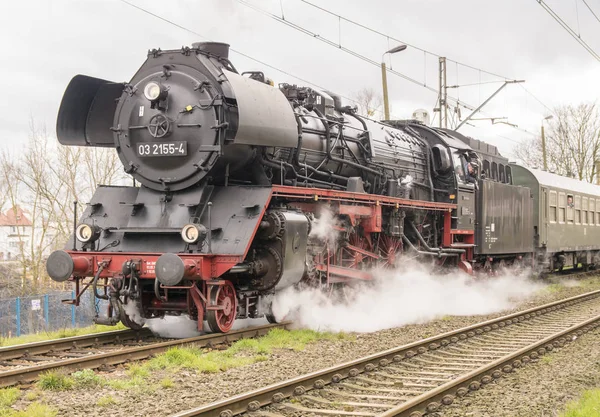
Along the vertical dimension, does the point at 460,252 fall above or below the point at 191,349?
above

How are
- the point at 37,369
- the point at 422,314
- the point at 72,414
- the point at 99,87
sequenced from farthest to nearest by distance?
the point at 422,314
the point at 99,87
the point at 37,369
the point at 72,414

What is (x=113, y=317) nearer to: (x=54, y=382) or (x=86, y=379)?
(x=86, y=379)

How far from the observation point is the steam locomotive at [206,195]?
320 inches

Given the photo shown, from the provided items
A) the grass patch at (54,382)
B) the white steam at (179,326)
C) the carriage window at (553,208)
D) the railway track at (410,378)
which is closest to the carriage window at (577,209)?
the carriage window at (553,208)

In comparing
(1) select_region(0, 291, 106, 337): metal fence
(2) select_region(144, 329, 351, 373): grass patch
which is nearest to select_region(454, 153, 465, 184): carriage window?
(2) select_region(144, 329, 351, 373): grass patch

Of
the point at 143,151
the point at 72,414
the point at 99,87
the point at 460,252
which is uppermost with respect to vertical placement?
the point at 99,87

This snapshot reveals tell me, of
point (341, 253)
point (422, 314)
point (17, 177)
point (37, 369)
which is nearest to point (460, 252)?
point (422, 314)

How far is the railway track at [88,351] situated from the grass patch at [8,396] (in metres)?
0.27

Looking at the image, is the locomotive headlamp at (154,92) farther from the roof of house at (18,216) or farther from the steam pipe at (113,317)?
the roof of house at (18,216)

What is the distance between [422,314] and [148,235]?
533 centimetres

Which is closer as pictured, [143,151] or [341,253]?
[143,151]

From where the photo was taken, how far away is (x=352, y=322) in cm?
1026

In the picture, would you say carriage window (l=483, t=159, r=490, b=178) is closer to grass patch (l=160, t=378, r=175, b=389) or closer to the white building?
grass patch (l=160, t=378, r=175, b=389)

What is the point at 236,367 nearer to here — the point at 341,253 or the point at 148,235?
the point at 148,235
